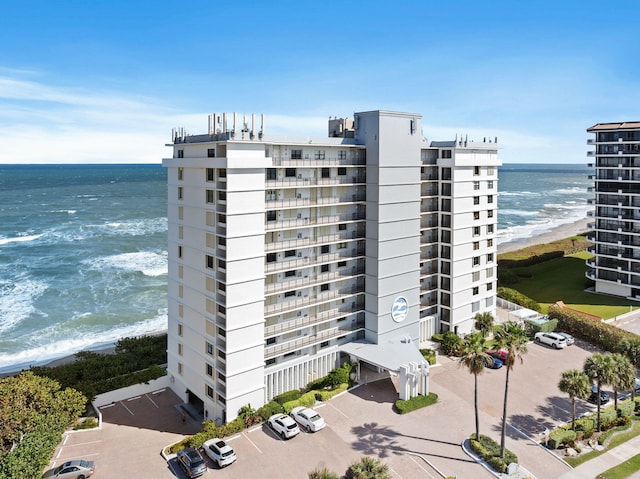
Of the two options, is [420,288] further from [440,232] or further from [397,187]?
[397,187]

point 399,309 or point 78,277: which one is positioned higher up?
point 399,309

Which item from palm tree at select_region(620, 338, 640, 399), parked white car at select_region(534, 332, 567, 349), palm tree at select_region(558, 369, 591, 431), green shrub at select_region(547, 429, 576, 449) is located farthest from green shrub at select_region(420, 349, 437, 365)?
palm tree at select_region(620, 338, 640, 399)

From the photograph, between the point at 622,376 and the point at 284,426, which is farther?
the point at 284,426

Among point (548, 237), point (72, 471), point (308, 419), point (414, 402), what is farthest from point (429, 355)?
point (548, 237)

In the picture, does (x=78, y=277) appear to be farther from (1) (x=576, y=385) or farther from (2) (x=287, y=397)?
(1) (x=576, y=385)

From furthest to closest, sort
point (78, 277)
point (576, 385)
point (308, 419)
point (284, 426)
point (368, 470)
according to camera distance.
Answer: point (78, 277)
point (308, 419)
point (284, 426)
point (576, 385)
point (368, 470)

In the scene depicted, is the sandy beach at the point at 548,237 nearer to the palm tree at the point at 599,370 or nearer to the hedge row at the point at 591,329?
the hedge row at the point at 591,329

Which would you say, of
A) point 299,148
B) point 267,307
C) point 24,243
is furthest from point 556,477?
point 24,243
